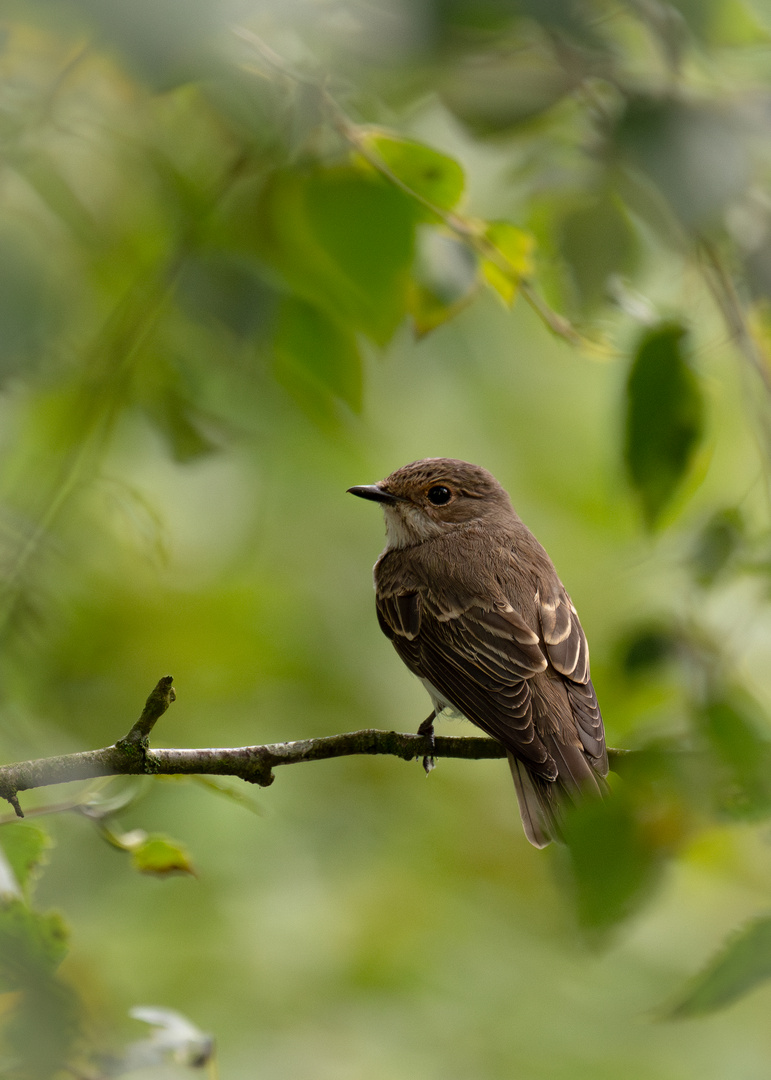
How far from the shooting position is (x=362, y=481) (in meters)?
5.57

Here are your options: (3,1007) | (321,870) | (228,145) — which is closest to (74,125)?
(228,145)

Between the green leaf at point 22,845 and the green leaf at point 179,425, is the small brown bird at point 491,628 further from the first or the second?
the green leaf at point 22,845

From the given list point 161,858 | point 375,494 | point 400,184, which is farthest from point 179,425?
point 375,494

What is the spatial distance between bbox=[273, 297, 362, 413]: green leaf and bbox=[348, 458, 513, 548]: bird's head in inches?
65.4

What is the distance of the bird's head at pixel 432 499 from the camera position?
4438 mm

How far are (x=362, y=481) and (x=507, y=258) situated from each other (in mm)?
3019

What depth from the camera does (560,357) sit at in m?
6.80

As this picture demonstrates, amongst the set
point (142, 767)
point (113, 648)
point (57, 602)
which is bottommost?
point (113, 648)

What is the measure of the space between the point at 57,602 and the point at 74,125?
125 cm

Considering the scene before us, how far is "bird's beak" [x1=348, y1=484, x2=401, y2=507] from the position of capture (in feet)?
13.7

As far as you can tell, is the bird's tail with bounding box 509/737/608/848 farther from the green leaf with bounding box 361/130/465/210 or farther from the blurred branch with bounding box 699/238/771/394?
the green leaf with bounding box 361/130/465/210

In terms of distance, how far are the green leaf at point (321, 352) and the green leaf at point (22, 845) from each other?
1.19 m

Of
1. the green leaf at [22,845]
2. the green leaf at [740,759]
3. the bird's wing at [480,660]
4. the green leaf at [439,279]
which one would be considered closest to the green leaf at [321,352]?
the green leaf at [439,279]

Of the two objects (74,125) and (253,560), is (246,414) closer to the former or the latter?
(74,125)
